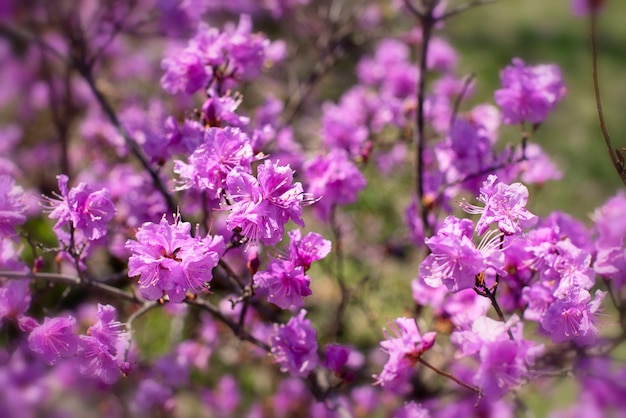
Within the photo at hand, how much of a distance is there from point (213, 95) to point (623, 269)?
4.05ft

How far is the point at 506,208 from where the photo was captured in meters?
1.43

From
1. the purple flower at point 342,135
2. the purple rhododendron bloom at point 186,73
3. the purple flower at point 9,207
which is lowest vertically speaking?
the purple flower at point 342,135

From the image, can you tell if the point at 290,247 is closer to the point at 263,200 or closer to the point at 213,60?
the point at 263,200

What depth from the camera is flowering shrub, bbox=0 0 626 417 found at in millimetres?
1430

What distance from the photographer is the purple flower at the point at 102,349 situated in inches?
59.1

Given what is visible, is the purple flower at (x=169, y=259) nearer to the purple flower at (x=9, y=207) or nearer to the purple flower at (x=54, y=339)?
the purple flower at (x=54, y=339)

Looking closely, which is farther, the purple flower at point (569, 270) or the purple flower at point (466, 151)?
the purple flower at point (466, 151)

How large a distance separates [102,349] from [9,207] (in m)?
0.43

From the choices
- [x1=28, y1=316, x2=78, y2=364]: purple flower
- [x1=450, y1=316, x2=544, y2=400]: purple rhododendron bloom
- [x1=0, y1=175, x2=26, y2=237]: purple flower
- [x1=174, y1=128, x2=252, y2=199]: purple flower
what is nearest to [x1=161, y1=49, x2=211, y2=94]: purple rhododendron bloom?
[x1=174, y1=128, x2=252, y2=199]: purple flower

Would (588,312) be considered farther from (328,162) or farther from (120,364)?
(120,364)

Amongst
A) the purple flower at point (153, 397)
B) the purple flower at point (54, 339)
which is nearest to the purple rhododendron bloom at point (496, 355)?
the purple flower at point (54, 339)

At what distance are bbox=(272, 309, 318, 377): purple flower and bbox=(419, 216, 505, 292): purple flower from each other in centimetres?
40

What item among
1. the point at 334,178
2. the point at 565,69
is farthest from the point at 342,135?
the point at 565,69

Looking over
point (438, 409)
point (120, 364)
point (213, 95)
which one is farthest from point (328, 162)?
point (438, 409)
